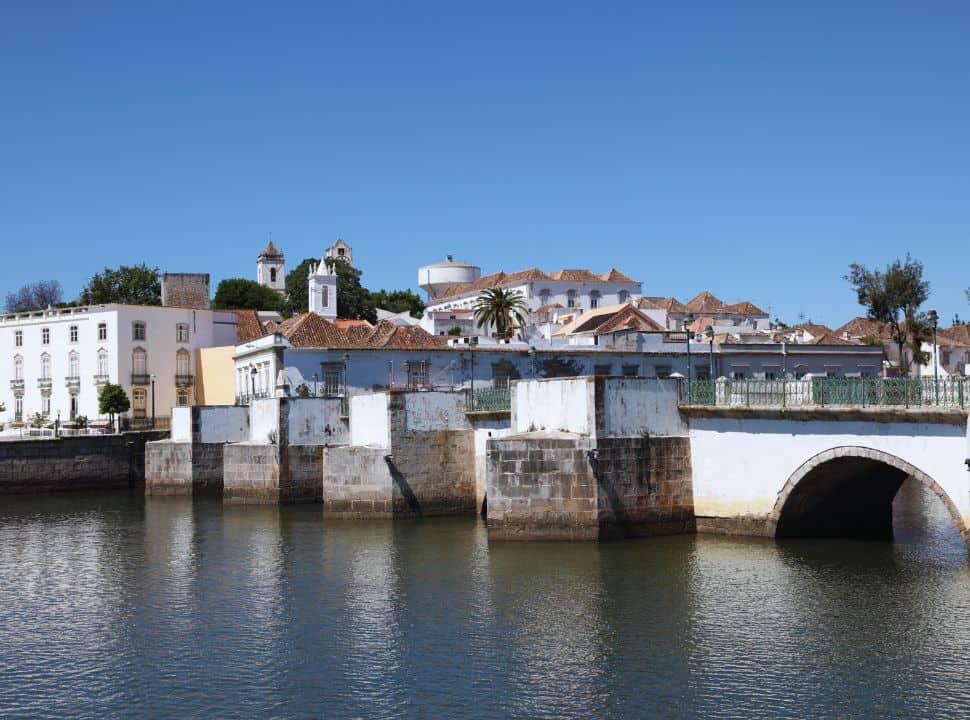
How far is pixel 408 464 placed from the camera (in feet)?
119

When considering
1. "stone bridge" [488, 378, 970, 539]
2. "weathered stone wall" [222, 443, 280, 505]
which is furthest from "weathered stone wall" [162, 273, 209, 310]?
"stone bridge" [488, 378, 970, 539]

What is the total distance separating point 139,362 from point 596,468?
4249 centimetres

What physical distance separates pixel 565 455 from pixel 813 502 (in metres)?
6.33

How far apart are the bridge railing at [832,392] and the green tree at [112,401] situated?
1549 inches

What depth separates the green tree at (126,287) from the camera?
9019cm

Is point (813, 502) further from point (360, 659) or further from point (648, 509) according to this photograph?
point (360, 659)

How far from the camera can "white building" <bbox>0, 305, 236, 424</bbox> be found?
6456 centimetres

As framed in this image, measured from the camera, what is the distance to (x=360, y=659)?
1980 cm

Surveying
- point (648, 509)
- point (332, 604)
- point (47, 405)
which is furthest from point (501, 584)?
point (47, 405)

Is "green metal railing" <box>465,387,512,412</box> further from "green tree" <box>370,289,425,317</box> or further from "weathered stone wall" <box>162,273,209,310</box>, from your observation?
"green tree" <box>370,289,425,317</box>

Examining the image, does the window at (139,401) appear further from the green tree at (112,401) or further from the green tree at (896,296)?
the green tree at (896,296)

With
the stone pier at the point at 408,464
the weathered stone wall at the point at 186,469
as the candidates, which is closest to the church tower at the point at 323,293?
the weathered stone wall at the point at 186,469

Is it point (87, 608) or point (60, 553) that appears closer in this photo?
point (87, 608)

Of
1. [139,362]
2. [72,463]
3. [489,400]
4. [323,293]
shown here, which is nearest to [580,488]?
[489,400]
